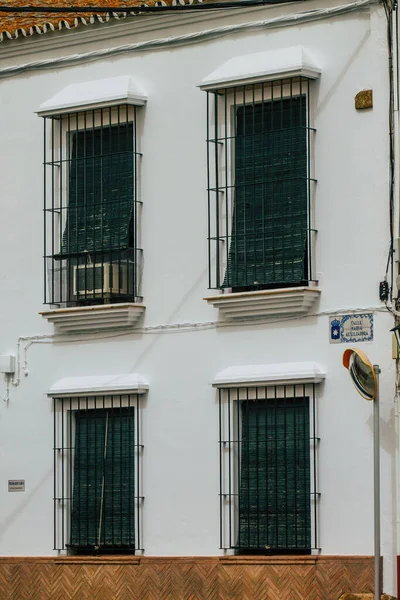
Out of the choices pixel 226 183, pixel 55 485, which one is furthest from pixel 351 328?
pixel 55 485

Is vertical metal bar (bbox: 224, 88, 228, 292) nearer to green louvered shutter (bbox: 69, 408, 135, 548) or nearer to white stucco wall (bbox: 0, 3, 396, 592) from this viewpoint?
white stucco wall (bbox: 0, 3, 396, 592)

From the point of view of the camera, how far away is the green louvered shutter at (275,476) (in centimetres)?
1850

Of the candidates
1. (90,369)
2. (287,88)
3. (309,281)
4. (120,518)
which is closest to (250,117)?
(287,88)

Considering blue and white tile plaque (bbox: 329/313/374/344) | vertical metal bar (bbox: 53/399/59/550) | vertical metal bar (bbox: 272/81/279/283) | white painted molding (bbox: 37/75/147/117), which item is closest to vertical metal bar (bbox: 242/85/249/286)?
vertical metal bar (bbox: 272/81/279/283)

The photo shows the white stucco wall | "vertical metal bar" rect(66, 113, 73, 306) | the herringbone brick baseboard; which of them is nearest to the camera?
the herringbone brick baseboard

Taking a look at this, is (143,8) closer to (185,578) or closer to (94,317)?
(94,317)

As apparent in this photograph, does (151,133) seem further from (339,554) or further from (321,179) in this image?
(339,554)

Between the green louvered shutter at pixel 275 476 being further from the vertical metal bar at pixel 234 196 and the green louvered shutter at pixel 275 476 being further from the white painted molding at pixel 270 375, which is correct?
the vertical metal bar at pixel 234 196

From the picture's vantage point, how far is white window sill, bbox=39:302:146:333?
64.8 feet

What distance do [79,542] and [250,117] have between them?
5.47 meters

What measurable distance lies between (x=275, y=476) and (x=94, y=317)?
9.99 feet

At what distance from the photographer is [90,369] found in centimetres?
2017

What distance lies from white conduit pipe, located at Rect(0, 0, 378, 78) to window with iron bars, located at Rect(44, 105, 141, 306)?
0.75 m

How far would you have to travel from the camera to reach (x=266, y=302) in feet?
61.5
